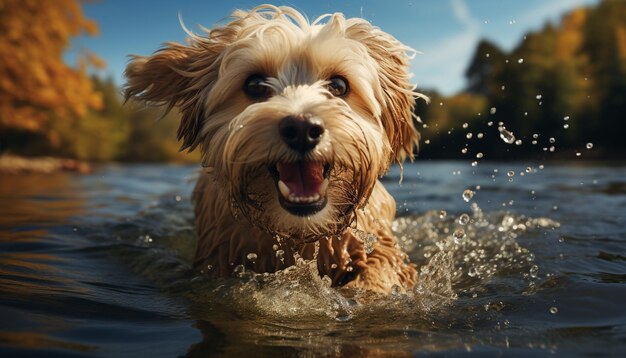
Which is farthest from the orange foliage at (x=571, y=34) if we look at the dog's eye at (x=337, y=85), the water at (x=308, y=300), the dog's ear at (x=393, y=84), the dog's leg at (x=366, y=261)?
the dog's eye at (x=337, y=85)

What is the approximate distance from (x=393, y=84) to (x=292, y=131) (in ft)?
4.52

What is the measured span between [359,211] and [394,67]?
1088 millimetres

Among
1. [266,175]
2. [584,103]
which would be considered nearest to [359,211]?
[266,175]

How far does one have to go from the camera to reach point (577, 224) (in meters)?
7.09

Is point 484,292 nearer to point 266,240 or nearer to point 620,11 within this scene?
point 266,240

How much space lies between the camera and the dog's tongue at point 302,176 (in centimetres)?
363

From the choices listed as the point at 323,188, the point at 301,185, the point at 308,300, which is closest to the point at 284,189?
the point at 301,185

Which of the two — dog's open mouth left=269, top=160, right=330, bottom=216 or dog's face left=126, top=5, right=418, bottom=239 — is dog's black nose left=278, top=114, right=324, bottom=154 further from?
dog's open mouth left=269, top=160, right=330, bottom=216

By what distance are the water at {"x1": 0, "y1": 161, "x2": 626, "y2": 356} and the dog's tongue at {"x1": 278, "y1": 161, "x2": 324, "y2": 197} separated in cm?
66

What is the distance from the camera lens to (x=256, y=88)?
400cm

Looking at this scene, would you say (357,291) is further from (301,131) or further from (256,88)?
(256,88)

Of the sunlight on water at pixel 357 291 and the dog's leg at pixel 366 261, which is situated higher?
the dog's leg at pixel 366 261

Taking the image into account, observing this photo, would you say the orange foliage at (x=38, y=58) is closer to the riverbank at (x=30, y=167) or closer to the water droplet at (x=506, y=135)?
the riverbank at (x=30, y=167)

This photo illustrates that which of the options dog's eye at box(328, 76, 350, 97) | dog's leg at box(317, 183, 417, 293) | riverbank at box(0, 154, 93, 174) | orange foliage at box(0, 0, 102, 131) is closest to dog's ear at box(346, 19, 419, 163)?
dog's eye at box(328, 76, 350, 97)
